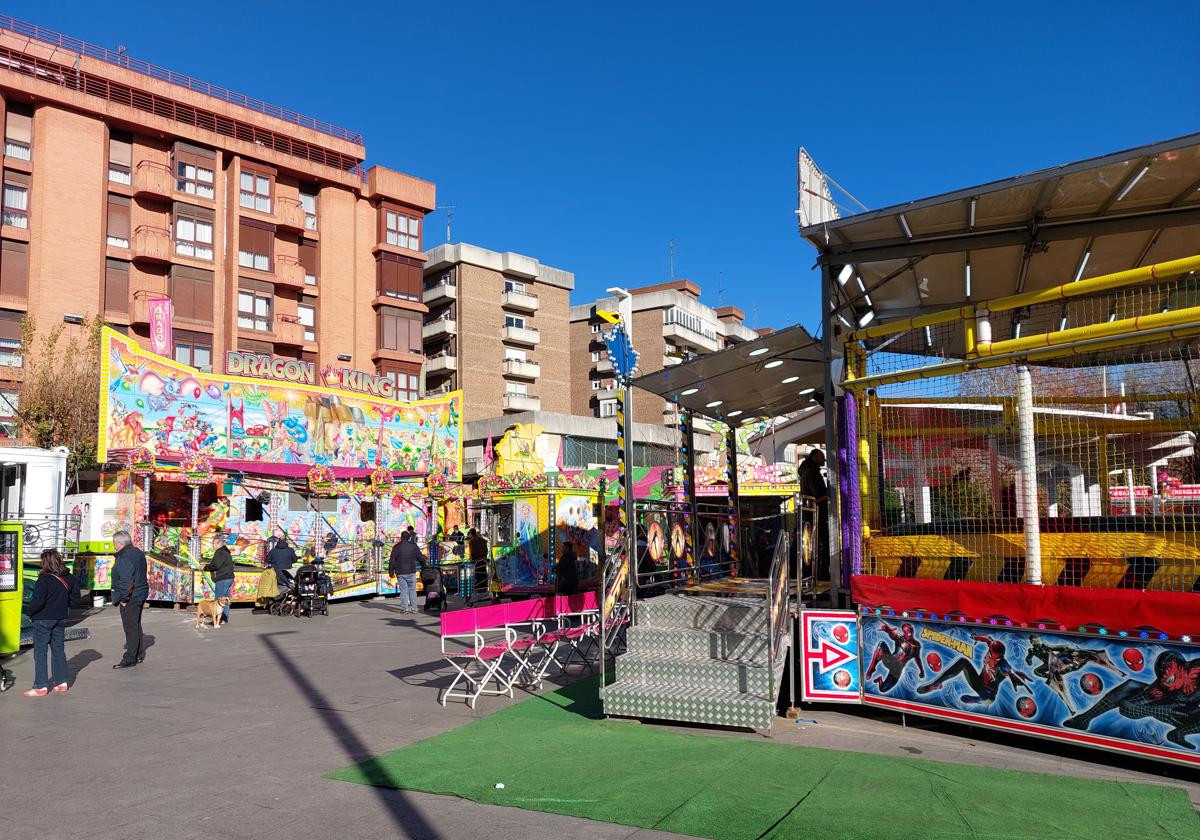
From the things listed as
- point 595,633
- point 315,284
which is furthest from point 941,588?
point 315,284

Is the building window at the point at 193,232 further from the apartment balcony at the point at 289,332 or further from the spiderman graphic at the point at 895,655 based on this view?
the spiderman graphic at the point at 895,655

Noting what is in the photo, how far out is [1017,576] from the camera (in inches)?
283

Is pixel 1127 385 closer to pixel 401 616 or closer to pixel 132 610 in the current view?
pixel 132 610

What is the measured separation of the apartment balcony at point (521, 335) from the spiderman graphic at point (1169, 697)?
51.5 meters

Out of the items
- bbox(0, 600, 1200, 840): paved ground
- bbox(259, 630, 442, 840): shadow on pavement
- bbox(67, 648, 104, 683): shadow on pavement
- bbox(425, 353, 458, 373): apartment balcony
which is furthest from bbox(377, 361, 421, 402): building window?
bbox(259, 630, 442, 840): shadow on pavement

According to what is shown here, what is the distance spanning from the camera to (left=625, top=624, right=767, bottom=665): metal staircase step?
817 centimetres

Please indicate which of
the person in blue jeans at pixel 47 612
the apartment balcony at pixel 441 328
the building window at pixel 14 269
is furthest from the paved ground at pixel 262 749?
the apartment balcony at pixel 441 328

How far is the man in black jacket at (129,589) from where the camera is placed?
38.6 ft

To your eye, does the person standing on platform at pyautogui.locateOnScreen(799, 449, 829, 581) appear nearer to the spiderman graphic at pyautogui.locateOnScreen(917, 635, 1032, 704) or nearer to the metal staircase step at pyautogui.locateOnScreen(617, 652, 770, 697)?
the metal staircase step at pyautogui.locateOnScreen(617, 652, 770, 697)

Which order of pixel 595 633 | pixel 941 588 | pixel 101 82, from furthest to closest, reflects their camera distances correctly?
1. pixel 101 82
2. pixel 595 633
3. pixel 941 588

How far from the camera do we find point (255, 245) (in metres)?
38.8

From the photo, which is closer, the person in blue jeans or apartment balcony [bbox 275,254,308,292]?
the person in blue jeans

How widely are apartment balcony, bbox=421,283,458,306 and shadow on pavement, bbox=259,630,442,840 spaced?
44.8 metres

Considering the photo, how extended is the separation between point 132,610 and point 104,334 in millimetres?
12662
